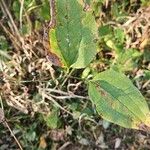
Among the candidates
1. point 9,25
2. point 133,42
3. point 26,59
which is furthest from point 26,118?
point 133,42

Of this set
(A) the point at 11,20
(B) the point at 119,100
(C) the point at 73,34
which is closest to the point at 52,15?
(C) the point at 73,34

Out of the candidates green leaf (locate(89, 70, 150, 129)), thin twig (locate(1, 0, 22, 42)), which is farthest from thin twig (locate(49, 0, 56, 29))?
thin twig (locate(1, 0, 22, 42))

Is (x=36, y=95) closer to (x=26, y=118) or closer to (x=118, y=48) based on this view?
(x=26, y=118)

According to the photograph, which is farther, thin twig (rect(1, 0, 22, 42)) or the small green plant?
thin twig (rect(1, 0, 22, 42))

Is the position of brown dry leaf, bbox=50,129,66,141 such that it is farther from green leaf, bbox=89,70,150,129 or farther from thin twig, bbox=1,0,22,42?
green leaf, bbox=89,70,150,129

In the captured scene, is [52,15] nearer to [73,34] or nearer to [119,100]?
[73,34]

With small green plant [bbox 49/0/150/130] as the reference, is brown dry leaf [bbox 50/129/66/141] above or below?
below

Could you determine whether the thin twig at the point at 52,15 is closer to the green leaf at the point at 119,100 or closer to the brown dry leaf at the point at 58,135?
the green leaf at the point at 119,100
